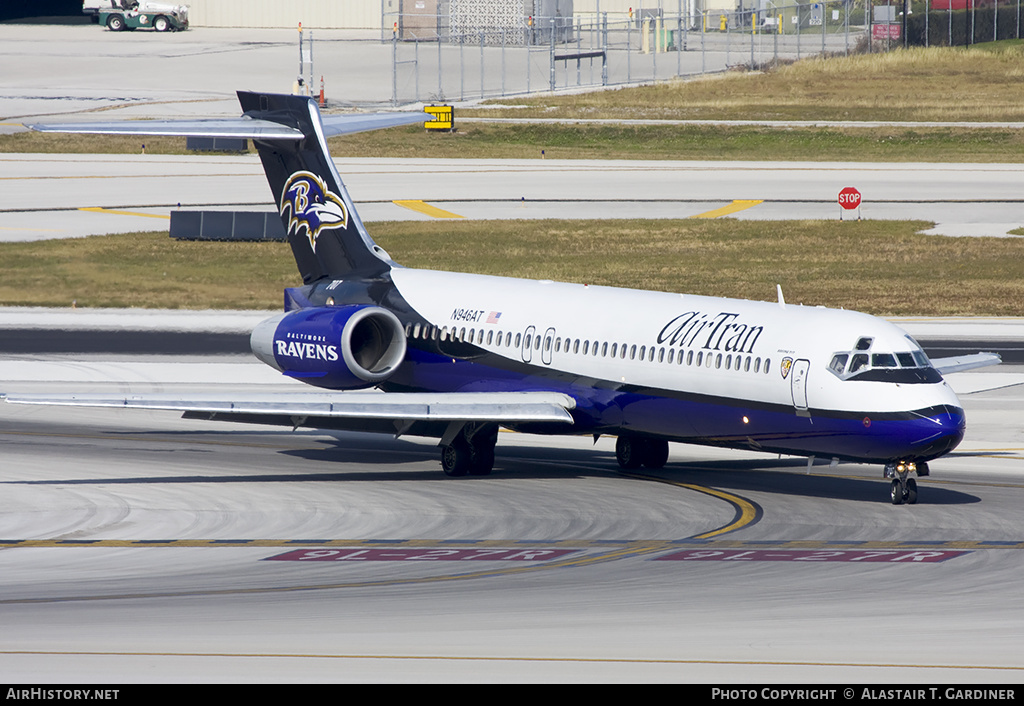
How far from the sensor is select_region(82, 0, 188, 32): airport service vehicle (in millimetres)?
121188

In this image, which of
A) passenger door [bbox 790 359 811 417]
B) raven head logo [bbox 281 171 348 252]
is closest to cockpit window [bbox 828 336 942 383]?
passenger door [bbox 790 359 811 417]

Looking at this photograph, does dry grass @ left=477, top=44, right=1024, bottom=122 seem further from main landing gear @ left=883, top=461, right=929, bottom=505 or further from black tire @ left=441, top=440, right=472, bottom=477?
main landing gear @ left=883, top=461, right=929, bottom=505

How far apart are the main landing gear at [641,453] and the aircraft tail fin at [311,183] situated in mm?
6226

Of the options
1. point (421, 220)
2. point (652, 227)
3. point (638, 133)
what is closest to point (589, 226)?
point (652, 227)

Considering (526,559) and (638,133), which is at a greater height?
(638,133)

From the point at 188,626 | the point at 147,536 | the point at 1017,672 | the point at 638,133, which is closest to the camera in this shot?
the point at 1017,672

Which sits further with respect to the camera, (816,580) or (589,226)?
(589,226)

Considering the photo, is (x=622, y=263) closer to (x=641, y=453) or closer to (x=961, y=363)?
(x=961, y=363)

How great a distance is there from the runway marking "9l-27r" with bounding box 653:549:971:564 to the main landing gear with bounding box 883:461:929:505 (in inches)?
111

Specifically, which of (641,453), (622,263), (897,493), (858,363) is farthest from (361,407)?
(622,263)

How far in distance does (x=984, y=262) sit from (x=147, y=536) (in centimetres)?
3594

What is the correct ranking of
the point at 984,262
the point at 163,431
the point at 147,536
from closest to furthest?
the point at 147,536
the point at 163,431
the point at 984,262

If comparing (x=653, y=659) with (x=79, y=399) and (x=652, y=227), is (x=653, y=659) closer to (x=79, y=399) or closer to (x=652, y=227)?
(x=79, y=399)

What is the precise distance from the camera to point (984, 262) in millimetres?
50281
